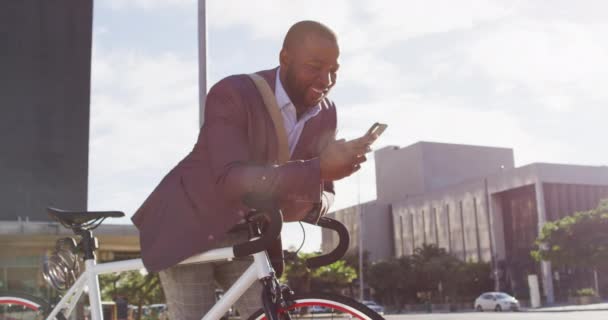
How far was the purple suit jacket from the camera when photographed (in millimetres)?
2012

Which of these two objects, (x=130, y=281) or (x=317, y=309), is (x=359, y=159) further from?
(x=130, y=281)

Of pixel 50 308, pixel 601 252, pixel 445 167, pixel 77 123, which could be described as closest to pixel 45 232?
pixel 77 123

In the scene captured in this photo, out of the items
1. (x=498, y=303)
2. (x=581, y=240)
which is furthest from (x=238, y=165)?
(x=498, y=303)

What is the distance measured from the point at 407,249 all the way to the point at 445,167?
20.4m

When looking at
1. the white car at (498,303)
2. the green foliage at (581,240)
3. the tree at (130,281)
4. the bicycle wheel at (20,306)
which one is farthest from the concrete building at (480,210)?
the bicycle wheel at (20,306)

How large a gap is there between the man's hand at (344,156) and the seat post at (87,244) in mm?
1092

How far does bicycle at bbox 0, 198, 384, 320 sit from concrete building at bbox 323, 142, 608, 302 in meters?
74.6

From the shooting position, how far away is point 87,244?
2725 millimetres

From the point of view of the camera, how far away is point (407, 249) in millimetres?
103312

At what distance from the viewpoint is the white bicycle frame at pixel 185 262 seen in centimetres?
211

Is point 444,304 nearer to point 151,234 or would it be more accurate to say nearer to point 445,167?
point 445,167

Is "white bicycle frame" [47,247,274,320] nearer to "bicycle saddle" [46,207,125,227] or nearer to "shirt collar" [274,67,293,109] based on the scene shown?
"bicycle saddle" [46,207,125,227]

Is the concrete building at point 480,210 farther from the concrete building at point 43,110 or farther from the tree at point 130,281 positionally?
the tree at point 130,281

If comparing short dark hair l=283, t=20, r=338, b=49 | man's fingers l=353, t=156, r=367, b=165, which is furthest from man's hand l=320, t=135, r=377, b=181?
short dark hair l=283, t=20, r=338, b=49
